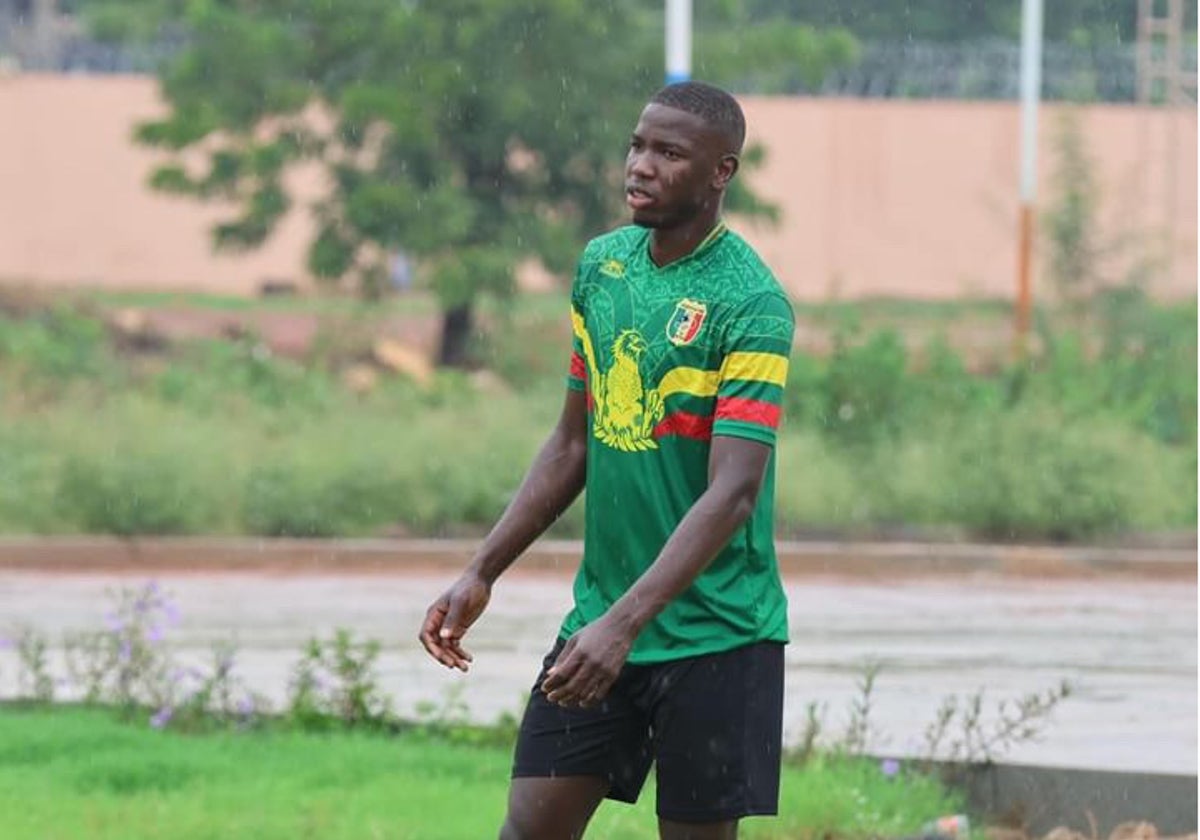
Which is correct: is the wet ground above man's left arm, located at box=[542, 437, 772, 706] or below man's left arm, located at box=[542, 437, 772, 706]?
below

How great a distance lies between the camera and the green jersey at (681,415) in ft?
16.6

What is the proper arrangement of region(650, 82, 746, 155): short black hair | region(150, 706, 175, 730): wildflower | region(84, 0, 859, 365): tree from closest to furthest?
region(650, 82, 746, 155): short black hair < region(150, 706, 175, 730): wildflower < region(84, 0, 859, 365): tree

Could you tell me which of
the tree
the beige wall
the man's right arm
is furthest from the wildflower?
the beige wall

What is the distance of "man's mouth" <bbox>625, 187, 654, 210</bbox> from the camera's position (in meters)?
5.12

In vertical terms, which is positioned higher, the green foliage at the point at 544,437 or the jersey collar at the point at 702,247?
the jersey collar at the point at 702,247

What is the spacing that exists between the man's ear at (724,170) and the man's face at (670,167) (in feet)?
0.08

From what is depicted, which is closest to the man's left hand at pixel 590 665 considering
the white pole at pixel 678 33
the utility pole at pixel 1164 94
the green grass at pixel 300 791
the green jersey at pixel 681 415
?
the green jersey at pixel 681 415

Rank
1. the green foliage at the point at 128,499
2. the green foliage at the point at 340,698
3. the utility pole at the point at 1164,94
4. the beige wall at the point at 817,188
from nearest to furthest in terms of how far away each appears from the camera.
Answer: the green foliage at the point at 340,698 → the green foliage at the point at 128,499 → the utility pole at the point at 1164,94 → the beige wall at the point at 817,188

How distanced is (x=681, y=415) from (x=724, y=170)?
0.47m

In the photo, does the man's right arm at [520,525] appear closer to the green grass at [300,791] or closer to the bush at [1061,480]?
the green grass at [300,791]

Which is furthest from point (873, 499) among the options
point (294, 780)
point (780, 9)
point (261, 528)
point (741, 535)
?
point (780, 9)

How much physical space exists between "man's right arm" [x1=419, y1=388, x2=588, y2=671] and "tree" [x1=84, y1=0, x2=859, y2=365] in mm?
20415

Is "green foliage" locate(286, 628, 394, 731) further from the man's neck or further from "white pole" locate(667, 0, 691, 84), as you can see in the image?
"white pole" locate(667, 0, 691, 84)

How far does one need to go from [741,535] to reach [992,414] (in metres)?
13.8
